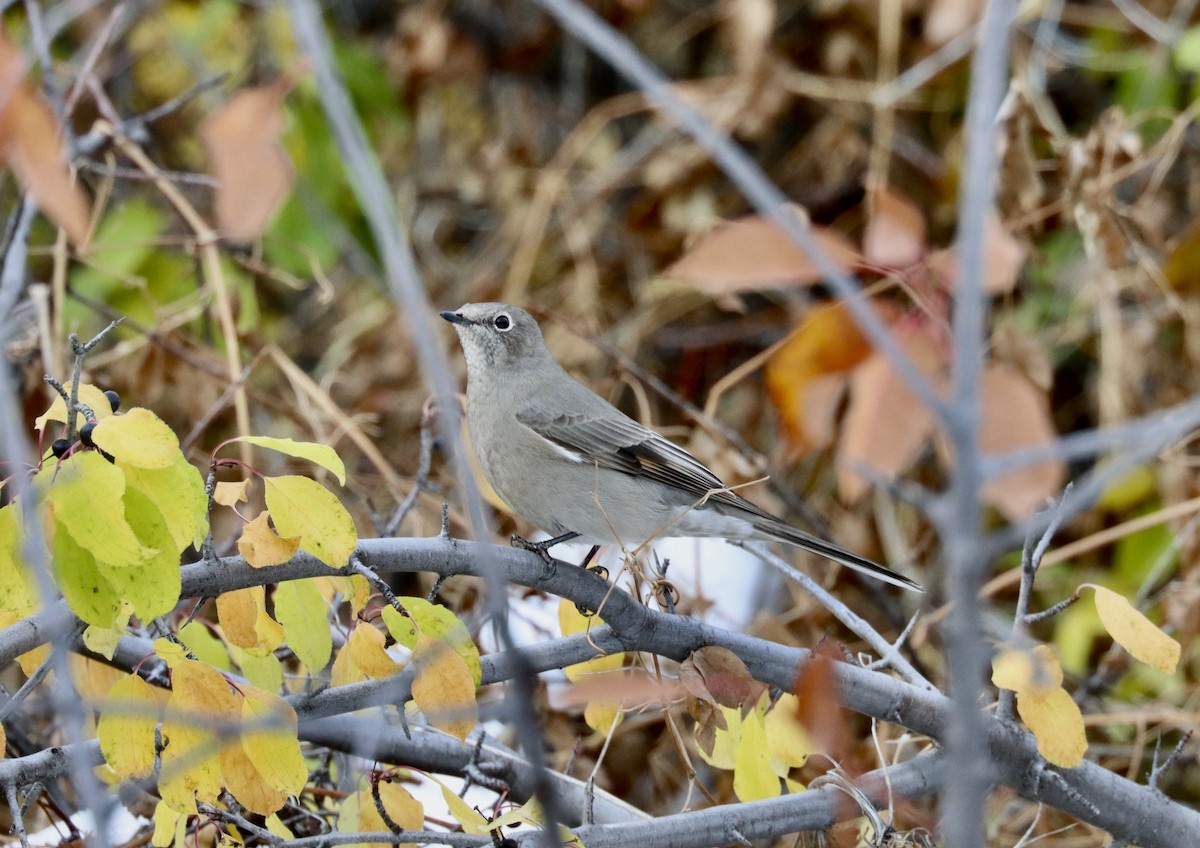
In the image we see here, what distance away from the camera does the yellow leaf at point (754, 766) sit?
2781 mm

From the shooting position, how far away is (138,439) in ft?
6.63

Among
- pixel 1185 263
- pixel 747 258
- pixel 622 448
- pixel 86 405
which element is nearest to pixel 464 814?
pixel 86 405

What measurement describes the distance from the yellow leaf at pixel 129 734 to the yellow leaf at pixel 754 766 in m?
1.27

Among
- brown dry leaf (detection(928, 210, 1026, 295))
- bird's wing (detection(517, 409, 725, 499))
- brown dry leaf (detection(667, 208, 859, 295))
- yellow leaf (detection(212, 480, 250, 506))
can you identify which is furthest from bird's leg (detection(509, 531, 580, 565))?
brown dry leaf (detection(667, 208, 859, 295))

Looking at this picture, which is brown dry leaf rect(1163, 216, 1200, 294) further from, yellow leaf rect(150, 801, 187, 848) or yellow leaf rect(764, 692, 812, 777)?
yellow leaf rect(150, 801, 187, 848)

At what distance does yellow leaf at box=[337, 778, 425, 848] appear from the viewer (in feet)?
8.57

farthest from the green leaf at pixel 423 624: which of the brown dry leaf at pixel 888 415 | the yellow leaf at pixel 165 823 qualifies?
the brown dry leaf at pixel 888 415

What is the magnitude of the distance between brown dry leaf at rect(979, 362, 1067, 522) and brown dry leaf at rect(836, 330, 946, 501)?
117 mm

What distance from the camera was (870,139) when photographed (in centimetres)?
700

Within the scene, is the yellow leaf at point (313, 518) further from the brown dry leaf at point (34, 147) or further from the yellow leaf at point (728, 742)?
the yellow leaf at point (728, 742)

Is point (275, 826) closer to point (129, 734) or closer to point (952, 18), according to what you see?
point (129, 734)

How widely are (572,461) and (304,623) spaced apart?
1.71 m

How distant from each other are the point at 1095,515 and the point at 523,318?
120 inches

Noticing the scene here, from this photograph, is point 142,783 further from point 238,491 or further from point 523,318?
point 523,318
